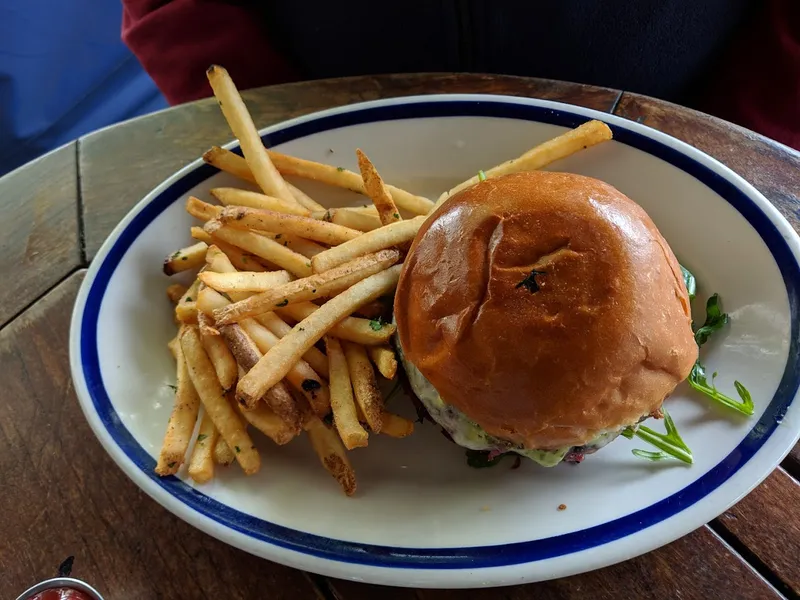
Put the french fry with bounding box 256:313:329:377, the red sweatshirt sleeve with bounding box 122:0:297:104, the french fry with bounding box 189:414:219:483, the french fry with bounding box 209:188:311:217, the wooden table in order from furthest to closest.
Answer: the red sweatshirt sleeve with bounding box 122:0:297:104 → the french fry with bounding box 209:188:311:217 → the french fry with bounding box 256:313:329:377 → the french fry with bounding box 189:414:219:483 → the wooden table

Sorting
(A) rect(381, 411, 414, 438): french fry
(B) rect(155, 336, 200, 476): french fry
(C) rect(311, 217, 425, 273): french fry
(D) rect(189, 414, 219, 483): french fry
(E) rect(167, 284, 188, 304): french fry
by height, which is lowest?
(E) rect(167, 284, 188, 304): french fry

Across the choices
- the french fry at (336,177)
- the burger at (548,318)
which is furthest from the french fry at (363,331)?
the french fry at (336,177)

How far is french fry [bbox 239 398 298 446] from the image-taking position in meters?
1.36

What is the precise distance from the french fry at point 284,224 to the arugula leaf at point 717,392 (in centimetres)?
85

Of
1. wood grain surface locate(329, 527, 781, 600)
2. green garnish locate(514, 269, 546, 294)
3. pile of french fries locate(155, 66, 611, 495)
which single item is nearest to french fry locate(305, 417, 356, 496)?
pile of french fries locate(155, 66, 611, 495)

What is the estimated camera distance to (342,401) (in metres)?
1.33

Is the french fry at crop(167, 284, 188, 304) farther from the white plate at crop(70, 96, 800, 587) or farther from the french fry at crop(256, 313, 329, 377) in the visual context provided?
the french fry at crop(256, 313, 329, 377)

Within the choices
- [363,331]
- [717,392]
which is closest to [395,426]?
[363,331]

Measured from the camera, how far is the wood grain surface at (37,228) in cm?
192

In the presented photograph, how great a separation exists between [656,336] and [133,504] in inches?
46.7

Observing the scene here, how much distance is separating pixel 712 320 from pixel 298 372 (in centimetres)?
100

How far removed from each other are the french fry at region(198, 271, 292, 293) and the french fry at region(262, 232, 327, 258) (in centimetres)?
15

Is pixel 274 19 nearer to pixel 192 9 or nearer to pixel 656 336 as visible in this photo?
pixel 192 9

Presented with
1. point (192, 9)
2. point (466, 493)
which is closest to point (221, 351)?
point (466, 493)
